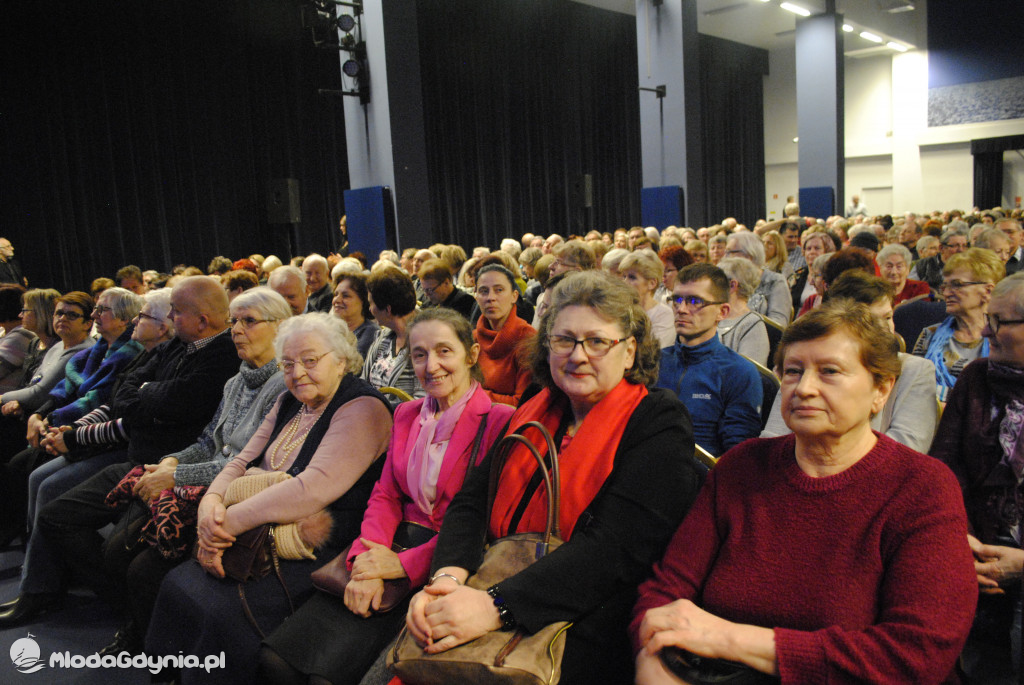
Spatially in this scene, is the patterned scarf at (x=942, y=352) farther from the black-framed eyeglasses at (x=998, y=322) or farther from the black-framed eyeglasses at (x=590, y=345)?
the black-framed eyeglasses at (x=590, y=345)

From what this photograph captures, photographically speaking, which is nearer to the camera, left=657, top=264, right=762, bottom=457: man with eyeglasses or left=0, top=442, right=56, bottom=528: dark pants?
left=657, top=264, right=762, bottom=457: man with eyeglasses

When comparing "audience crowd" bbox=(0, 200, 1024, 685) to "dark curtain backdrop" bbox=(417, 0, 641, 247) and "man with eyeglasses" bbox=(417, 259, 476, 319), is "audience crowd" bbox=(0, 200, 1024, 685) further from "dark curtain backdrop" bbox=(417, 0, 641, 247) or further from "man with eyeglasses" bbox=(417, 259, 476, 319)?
"dark curtain backdrop" bbox=(417, 0, 641, 247)

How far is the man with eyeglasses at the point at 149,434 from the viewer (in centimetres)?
304

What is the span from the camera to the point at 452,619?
1.50 metres

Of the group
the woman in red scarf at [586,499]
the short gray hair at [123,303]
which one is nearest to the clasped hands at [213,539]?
the woman in red scarf at [586,499]

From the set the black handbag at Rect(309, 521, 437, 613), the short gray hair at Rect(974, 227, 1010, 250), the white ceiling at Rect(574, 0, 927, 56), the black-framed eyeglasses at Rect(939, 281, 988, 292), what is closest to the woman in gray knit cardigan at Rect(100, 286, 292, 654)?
the black handbag at Rect(309, 521, 437, 613)

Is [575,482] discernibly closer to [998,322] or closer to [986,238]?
[998,322]

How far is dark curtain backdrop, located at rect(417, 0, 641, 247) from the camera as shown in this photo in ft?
43.2

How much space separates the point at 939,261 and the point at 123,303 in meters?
5.79

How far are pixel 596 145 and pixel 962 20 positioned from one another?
957 centimetres

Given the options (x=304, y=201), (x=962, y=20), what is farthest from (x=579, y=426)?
(x=962, y=20)

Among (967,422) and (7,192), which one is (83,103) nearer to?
(7,192)

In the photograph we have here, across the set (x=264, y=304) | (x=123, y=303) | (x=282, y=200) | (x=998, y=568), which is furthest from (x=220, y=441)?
(x=282, y=200)

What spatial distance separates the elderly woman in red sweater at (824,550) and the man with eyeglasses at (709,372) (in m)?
1.01
